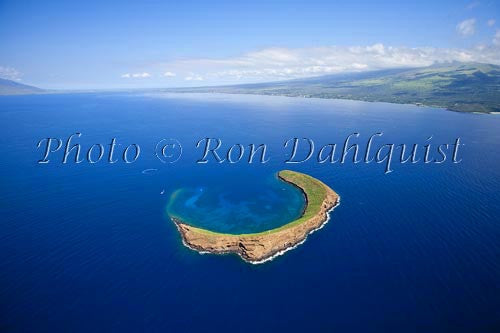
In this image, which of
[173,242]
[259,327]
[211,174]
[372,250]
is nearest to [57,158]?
[211,174]

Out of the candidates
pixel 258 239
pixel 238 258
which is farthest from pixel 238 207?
pixel 238 258

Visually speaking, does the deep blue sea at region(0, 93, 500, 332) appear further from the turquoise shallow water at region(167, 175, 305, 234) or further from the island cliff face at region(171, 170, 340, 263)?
the island cliff face at region(171, 170, 340, 263)

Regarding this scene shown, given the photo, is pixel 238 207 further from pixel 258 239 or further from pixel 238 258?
pixel 238 258

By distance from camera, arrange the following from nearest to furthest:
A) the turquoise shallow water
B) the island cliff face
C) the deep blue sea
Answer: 1. the deep blue sea
2. the island cliff face
3. the turquoise shallow water

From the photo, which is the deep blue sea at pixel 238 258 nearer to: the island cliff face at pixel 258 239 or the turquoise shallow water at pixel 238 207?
the turquoise shallow water at pixel 238 207

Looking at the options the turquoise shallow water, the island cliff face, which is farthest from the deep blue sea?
the island cliff face

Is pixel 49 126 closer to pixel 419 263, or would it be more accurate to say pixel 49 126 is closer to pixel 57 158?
pixel 57 158

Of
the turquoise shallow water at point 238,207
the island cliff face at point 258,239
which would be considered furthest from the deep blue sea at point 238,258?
the island cliff face at point 258,239

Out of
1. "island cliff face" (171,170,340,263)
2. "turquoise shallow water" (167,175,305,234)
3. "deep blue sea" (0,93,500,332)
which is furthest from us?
"turquoise shallow water" (167,175,305,234)
